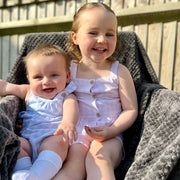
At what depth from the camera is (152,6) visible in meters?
2.74

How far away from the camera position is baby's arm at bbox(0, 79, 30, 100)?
1.62 meters

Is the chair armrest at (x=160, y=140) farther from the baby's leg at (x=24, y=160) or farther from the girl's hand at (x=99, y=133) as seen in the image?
the baby's leg at (x=24, y=160)

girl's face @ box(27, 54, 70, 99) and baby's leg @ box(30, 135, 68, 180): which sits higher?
girl's face @ box(27, 54, 70, 99)

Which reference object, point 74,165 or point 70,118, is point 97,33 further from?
point 74,165

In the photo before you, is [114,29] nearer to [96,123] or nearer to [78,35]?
[78,35]

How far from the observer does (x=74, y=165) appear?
1270 millimetres

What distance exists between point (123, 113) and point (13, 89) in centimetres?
62

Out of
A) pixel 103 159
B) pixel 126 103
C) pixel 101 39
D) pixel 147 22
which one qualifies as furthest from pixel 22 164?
pixel 147 22

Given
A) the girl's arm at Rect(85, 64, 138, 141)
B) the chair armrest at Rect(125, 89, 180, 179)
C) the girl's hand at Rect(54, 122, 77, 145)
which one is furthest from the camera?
the girl's arm at Rect(85, 64, 138, 141)

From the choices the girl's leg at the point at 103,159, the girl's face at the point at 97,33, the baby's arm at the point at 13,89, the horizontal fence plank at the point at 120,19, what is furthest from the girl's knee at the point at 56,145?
the horizontal fence plank at the point at 120,19

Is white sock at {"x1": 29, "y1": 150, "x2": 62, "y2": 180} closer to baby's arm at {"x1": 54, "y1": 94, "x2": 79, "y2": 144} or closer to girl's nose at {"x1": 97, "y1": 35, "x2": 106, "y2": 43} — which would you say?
baby's arm at {"x1": 54, "y1": 94, "x2": 79, "y2": 144}

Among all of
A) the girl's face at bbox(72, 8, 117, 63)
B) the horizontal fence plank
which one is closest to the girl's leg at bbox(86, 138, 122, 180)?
the girl's face at bbox(72, 8, 117, 63)

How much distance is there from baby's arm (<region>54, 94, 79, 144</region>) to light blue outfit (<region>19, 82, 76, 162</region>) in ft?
0.13

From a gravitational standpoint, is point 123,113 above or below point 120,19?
below
